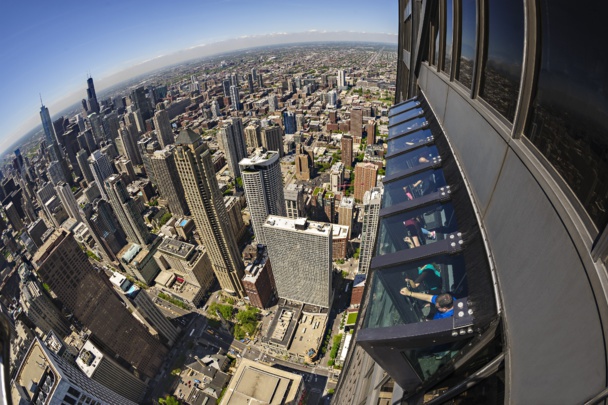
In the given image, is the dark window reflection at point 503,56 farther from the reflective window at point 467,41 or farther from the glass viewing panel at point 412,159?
the glass viewing panel at point 412,159

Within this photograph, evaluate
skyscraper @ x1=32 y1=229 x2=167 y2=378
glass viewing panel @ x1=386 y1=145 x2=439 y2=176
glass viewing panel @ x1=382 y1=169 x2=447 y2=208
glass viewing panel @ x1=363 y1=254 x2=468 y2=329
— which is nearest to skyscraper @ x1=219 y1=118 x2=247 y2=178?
skyscraper @ x1=32 y1=229 x2=167 y2=378

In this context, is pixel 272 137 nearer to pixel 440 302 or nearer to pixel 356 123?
pixel 356 123

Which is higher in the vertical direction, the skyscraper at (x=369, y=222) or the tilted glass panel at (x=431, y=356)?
the tilted glass panel at (x=431, y=356)

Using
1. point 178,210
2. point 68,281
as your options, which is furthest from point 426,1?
point 178,210

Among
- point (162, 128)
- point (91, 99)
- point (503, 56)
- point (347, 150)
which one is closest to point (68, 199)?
point (162, 128)

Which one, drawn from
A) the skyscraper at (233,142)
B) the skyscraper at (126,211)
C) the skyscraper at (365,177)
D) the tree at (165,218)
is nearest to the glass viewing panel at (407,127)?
the skyscraper at (365,177)
